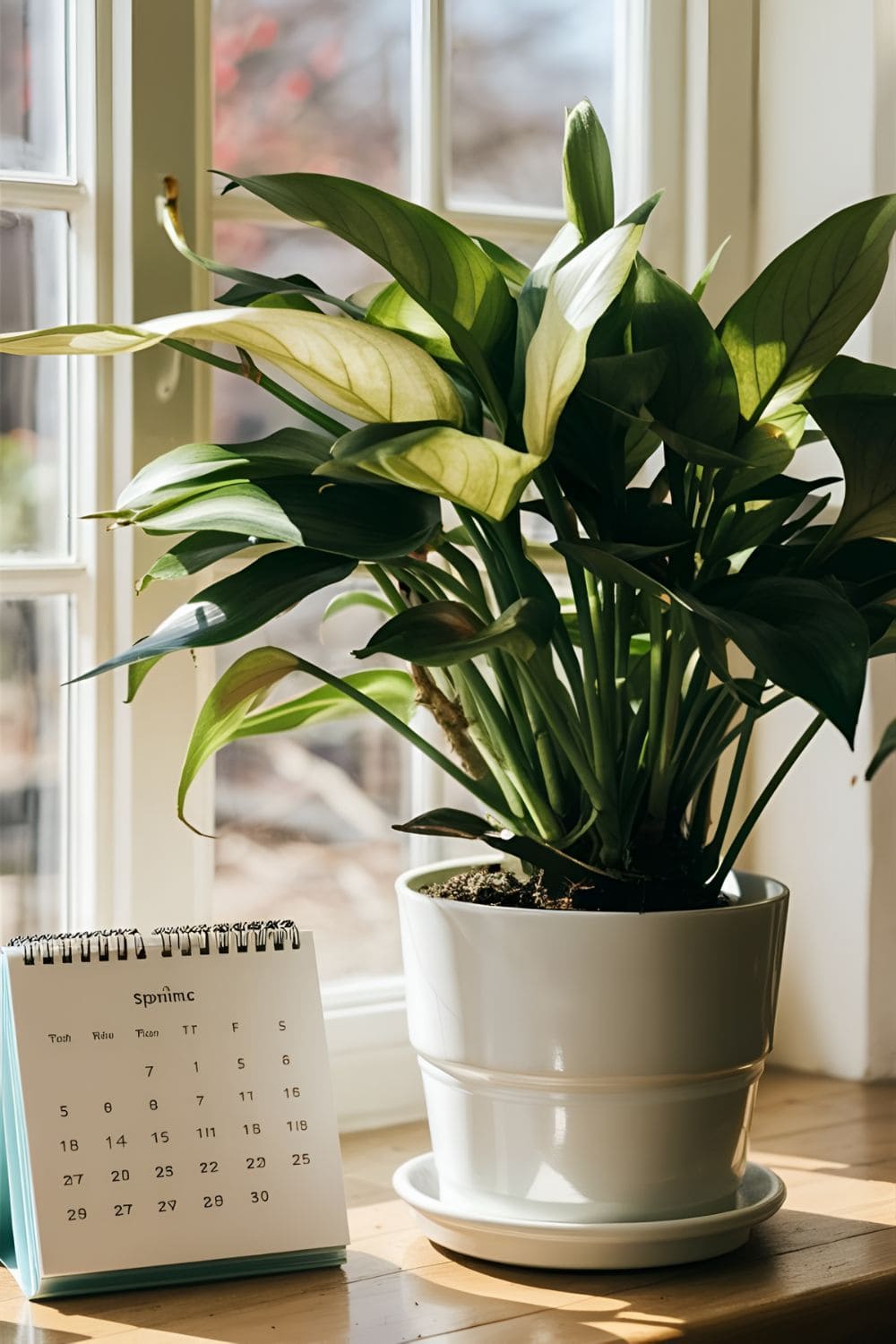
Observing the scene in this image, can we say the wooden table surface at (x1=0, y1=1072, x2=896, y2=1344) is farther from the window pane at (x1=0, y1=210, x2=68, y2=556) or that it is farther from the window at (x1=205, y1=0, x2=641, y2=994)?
the window pane at (x1=0, y1=210, x2=68, y2=556)

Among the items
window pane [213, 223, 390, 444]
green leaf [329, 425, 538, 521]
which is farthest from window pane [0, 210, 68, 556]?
green leaf [329, 425, 538, 521]

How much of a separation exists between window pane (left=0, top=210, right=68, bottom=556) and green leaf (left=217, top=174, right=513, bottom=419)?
38 cm

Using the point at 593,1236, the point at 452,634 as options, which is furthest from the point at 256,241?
the point at 593,1236

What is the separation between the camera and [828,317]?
79cm

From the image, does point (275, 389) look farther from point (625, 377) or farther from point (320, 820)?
point (320, 820)

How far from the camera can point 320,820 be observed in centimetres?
124

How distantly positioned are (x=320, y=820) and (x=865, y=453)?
0.61 metres

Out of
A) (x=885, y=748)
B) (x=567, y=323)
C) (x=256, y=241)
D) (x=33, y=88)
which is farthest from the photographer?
(x=256, y=241)

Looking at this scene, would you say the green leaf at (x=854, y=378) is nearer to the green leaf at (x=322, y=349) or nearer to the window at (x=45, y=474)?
the green leaf at (x=322, y=349)

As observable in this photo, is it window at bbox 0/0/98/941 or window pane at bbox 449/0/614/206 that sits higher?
window pane at bbox 449/0/614/206

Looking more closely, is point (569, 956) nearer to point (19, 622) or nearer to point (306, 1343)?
point (306, 1343)

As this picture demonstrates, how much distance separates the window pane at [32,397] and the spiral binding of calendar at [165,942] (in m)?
0.33

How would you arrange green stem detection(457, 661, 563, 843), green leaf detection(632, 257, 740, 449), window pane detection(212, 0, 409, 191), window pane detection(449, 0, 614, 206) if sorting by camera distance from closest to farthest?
green leaf detection(632, 257, 740, 449) → green stem detection(457, 661, 563, 843) → window pane detection(212, 0, 409, 191) → window pane detection(449, 0, 614, 206)

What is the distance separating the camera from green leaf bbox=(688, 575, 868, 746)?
68 cm
